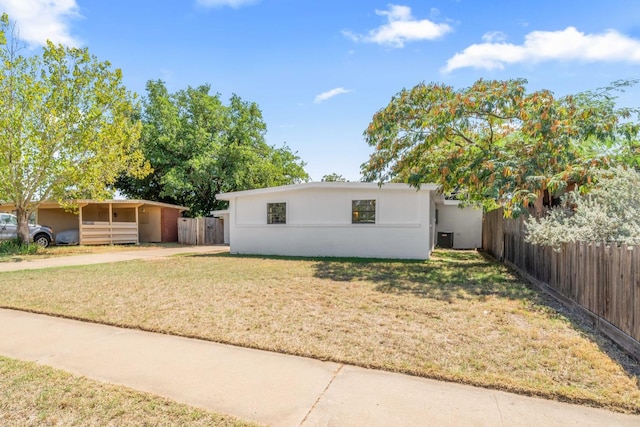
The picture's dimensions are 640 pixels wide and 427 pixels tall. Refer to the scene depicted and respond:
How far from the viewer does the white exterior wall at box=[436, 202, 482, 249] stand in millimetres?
18953

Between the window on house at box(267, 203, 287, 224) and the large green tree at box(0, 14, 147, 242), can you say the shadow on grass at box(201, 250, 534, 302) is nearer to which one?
the window on house at box(267, 203, 287, 224)

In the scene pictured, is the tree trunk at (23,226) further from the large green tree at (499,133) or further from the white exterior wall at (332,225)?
the large green tree at (499,133)

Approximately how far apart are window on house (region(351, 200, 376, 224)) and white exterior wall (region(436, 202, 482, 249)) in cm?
734

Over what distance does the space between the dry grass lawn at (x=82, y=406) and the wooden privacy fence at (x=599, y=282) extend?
4082mm

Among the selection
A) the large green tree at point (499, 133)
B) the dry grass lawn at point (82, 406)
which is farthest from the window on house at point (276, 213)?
the dry grass lawn at point (82, 406)

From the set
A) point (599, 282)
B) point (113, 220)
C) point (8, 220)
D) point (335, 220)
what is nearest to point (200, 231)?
point (113, 220)

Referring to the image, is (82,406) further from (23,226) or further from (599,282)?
(23,226)

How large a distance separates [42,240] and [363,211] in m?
16.4

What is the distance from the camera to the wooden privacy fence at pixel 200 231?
878 inches

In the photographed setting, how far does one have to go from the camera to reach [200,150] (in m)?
24.9

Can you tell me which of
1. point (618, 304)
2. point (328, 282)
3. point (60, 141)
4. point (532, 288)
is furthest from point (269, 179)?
point (618, 304)

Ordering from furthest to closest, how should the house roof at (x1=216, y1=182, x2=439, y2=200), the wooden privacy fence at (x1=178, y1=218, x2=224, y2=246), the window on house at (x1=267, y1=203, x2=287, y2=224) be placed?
1. the wooden privacy fence at (x1=178, y1=218, x2=224, y2=246)
2. the window on house at (x1=267, y1=203, x2=287, y2=224)
3. the house roof at (x1=216, y1=182, x2=439, y2=200)

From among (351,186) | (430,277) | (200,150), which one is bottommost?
(430,277)

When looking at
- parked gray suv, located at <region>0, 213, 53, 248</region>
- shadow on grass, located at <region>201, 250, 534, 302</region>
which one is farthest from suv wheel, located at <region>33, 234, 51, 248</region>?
shadow on grass, located at <region>201, 250, 534, 302</region>
